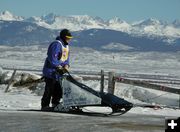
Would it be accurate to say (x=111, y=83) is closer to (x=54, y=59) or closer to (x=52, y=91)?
(x=52, y=91)

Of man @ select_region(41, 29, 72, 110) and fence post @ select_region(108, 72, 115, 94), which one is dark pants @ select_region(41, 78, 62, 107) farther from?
fence post @ select_region(108, 72, 115, 94)

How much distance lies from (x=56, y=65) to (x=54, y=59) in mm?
127

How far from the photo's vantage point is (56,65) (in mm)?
10617

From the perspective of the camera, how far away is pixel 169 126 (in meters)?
4.90

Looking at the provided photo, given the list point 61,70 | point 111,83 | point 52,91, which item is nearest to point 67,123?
point 61,70

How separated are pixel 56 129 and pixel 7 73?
15309 millimetres

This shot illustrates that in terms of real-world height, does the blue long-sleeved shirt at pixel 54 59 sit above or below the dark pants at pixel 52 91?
above

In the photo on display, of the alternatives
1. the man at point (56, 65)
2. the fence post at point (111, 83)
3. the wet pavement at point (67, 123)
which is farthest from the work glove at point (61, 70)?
the fence post at point (111, 83)

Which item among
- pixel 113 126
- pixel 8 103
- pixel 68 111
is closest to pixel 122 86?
pixel 8 103

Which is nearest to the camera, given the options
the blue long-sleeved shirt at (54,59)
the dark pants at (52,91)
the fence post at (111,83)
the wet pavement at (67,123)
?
the wet pavement at (67,123)

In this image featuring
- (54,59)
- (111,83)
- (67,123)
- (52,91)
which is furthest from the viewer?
(111,83)

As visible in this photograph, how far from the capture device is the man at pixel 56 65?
10594 mm

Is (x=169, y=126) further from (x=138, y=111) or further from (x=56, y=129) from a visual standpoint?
(x=138, y=111)

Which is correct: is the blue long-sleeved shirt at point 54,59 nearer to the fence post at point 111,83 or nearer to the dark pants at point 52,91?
the dark pants at point 52,91
